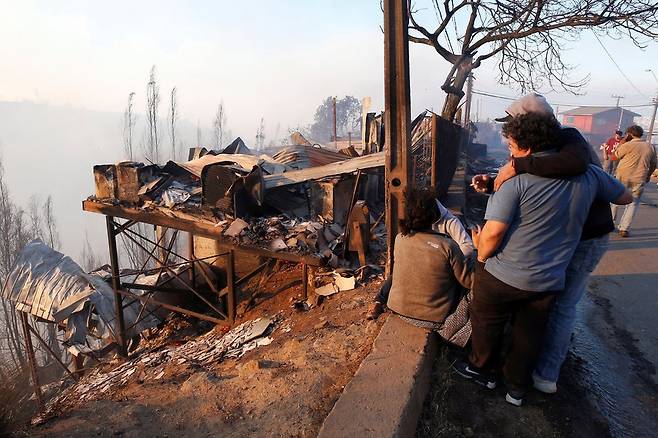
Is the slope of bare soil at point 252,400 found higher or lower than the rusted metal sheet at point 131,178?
lower

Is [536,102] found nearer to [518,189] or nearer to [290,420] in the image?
[518,189]

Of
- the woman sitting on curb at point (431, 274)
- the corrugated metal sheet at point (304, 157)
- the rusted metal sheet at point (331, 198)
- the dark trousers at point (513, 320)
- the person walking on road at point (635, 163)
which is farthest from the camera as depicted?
the corrugated metal sheet at point (304, 157)

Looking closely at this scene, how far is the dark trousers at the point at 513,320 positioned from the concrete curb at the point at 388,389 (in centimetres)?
43

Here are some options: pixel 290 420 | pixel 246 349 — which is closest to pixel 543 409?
pixel 290 420

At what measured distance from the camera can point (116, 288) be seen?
765 centimetres

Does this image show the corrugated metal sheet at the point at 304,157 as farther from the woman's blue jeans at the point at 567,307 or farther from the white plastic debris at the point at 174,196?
the woman's blue jeans at the point at 567,307

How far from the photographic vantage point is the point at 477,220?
7.91 meters

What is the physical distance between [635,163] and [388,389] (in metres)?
5.82

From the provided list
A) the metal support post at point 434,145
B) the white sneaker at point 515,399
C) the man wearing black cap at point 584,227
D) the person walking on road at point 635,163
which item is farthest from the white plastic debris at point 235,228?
the person walking on road at point 635,163

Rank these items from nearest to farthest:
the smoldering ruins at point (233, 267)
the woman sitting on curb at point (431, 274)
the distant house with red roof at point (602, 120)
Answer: the woman sitting on curb at point (431, 274) < the smoldering ruins at point (233, 267) < the distant house with red roof at point (602, 120)

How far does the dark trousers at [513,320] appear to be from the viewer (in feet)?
7.51

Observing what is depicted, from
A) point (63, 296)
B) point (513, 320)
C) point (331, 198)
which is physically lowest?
point (63, 296)

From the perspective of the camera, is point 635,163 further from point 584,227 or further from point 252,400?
point 252,400

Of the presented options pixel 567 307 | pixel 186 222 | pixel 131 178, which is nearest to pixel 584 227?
pixel 567 307
